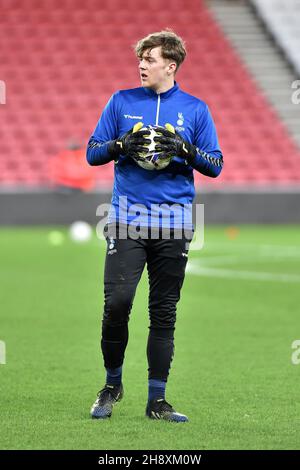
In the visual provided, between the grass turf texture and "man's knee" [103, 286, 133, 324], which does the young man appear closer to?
"man's knee" [103, 286, 133, 324]

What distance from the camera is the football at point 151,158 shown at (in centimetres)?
614

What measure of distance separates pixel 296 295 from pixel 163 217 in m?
7.04

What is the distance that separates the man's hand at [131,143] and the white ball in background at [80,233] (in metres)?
14.8

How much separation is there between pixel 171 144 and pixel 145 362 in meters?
2.98

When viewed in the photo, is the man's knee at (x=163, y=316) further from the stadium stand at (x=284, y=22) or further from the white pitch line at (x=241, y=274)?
the stadium stand at (x=284, y=22)

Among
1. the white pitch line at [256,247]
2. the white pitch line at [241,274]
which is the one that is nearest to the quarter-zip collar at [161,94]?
the white pitch line at [241,274]

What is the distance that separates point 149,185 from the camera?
6363 mm

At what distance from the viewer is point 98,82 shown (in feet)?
85.4

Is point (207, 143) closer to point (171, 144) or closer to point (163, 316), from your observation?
point (171, 144)

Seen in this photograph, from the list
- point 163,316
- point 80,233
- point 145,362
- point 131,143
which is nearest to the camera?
point 131,143

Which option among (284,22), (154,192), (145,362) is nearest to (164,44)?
(154,192)

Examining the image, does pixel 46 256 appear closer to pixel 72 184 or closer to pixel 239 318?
pixel 72 184

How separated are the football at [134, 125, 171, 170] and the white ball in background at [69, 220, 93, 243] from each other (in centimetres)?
1477

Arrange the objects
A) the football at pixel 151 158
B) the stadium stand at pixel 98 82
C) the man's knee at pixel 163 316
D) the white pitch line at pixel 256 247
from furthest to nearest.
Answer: the stadium stand at pixel 98 82 → the white pitch line at pixel 256 247 → the man's knee at pixel 163 316 → the football at pixel 151 158
